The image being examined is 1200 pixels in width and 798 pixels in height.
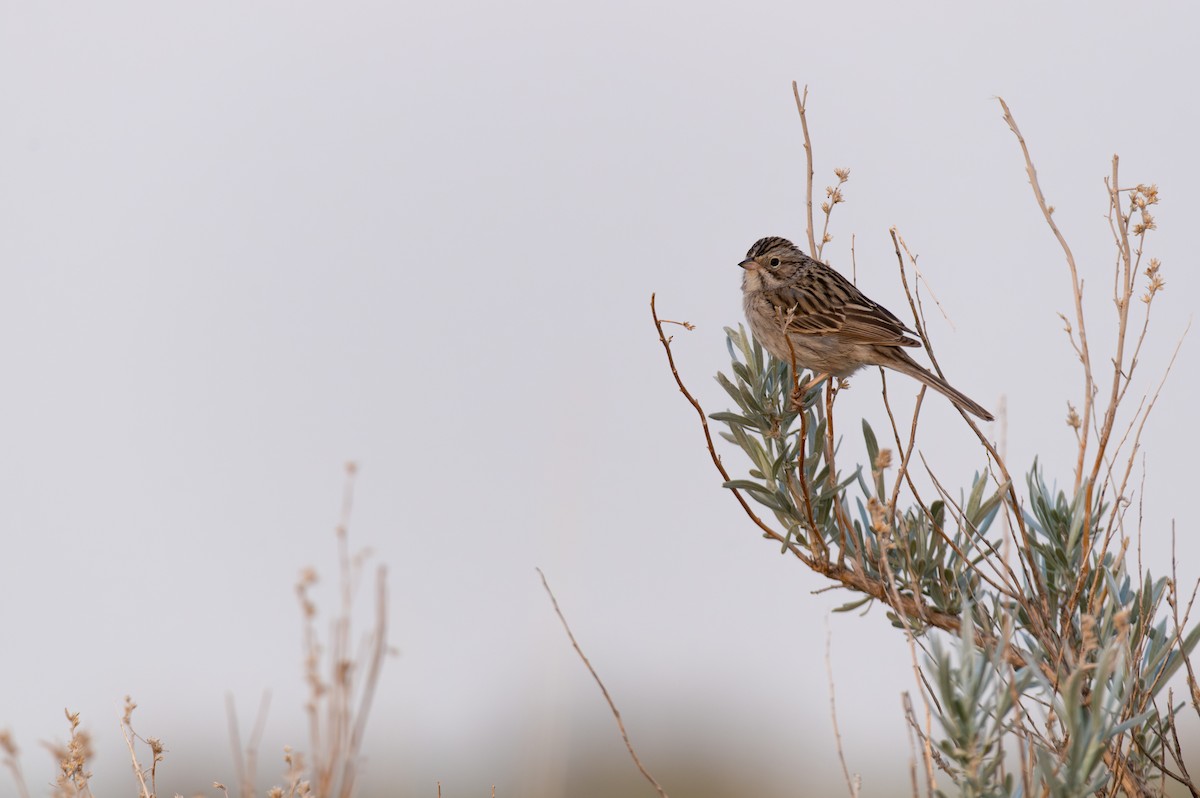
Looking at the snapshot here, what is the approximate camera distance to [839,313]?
5.68 metres

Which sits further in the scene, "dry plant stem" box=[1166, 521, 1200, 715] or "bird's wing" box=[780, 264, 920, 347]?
"bird's wing" box=[780, 264, 920, 347]

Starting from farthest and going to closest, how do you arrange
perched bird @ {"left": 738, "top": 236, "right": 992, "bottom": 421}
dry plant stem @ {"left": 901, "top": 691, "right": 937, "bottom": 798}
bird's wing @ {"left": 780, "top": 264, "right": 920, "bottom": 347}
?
bird's wing @ {"left": 780, "top": 264, "right": 920, "bottom": 347} < perched bird @ {"left": 738, "top": 236, "right": 992, "bottom": 421} < dry plant stem @ {"left": 901, "top": 691, "right": 937, "bottom": 798}

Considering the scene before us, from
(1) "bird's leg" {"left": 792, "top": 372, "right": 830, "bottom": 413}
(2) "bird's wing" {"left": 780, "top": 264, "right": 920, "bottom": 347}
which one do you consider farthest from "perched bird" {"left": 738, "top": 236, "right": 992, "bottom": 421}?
(1) "bird's leg" {"left": 792, "top": 372, "right": 830, "bottom": 413}

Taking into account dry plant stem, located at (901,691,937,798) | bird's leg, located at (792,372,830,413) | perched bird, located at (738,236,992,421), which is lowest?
dry plant stem, located at (901,691,937,798)

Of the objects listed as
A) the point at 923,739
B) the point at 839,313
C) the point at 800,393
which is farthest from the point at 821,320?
the point at 923,739

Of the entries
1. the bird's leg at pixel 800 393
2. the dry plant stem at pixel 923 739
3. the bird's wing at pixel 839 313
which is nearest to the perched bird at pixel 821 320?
the bird's wing at pixel 839 313

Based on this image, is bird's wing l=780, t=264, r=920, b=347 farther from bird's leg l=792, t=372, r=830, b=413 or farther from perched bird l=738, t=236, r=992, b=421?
bird's leg l=792, t=372, r=830, b=413

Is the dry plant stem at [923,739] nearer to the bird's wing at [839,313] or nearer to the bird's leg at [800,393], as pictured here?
the bird's leg at [800,393]

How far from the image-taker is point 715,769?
1257 cm

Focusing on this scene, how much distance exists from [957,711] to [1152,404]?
1.34 metres

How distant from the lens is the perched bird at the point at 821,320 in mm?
5305

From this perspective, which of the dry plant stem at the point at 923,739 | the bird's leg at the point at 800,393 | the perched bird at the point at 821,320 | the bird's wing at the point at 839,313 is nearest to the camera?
the dry plant stem at the point at 923,739

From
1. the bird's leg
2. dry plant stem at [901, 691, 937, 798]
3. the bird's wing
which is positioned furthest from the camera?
the bird's wing

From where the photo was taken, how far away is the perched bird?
5.30 m
